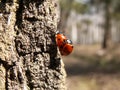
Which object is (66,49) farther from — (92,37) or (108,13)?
(92,37)

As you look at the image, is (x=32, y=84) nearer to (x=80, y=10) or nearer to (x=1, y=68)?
(x=1, y=68)

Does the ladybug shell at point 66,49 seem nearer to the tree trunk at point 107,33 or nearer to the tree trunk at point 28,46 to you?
the tree trunk at point 28,46

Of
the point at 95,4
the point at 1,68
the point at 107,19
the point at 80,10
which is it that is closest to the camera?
the point at 1,68

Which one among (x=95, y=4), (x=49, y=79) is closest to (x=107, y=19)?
(x=95, y=4)

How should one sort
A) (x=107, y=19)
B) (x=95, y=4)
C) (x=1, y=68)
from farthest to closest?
(x=95, y=4) < (x=107, y=19) < (x=1, y=68)

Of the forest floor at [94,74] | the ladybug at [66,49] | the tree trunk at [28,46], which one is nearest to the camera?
the tree trunk at [28,46]

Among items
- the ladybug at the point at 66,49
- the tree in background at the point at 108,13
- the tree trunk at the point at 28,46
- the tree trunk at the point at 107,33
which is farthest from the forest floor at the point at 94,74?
the tree trunk at the point at 28,46
